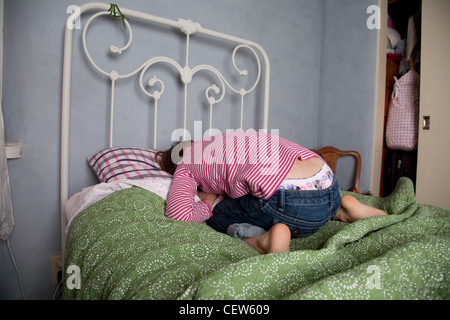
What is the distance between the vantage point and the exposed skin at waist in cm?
97

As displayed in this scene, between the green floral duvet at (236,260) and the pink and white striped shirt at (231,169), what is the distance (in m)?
0.09

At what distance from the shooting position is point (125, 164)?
133 cm

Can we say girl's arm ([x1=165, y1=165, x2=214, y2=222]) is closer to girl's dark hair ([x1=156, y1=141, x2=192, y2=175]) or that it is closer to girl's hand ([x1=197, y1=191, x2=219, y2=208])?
girl's hand ([x1=197, y1=191, x2=219, y2=208])

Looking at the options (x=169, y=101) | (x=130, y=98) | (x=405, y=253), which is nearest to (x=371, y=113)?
(x=169, y=101)

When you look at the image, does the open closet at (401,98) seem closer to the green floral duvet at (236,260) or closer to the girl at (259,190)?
the green floral duvet at (236,260)

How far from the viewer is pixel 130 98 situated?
63.4 inches

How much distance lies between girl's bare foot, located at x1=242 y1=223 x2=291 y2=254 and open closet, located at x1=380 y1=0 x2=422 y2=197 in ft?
5.60

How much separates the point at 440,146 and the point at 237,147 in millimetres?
1549

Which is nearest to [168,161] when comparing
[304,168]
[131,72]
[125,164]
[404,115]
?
[125,164]

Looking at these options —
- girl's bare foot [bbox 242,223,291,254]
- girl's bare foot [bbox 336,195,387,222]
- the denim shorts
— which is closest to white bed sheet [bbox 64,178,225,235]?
the denim shorts

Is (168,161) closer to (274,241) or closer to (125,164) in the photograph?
(125,164)

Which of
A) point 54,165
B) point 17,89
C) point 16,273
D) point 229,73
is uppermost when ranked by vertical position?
point 229,73

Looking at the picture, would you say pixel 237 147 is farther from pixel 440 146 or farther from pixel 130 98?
pixel 440 146
